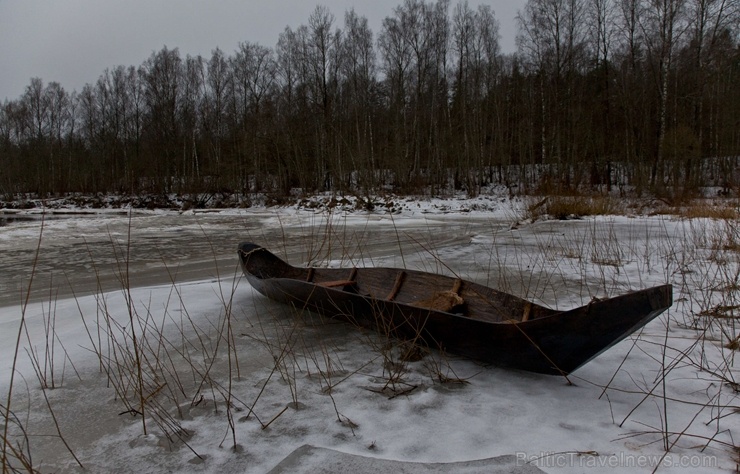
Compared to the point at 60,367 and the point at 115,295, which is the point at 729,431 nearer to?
the point at 60,367

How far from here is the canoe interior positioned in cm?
284

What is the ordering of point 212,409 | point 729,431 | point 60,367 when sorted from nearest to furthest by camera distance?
point 729,431
point 212,409
point 60,367

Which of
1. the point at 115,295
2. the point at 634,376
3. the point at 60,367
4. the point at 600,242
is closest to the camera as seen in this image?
the point at 634,376

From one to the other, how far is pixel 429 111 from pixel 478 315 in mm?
26767

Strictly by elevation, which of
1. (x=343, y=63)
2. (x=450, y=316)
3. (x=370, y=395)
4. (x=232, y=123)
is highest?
(x=343, y=63)

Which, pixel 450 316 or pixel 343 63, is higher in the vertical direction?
pixel 343 63

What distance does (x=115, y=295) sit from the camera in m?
4.59

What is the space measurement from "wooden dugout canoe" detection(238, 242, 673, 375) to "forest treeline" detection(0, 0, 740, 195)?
49.6 ft

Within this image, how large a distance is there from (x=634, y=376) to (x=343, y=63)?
2866cm

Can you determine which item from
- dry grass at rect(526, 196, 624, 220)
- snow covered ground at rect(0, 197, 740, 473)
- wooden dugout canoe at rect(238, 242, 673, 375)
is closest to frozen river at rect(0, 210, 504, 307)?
wooden dugout canoe at rect(238, 242, 673, 375)

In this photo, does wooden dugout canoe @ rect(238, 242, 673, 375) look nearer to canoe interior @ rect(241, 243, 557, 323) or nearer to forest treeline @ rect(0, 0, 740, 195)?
canoe interior @ rect(241, 243, 557, 323)

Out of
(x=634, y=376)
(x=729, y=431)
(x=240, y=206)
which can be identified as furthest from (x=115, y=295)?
(x=240, y=206)

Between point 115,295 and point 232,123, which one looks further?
point 232,123

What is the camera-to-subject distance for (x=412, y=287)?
371 centimetres
